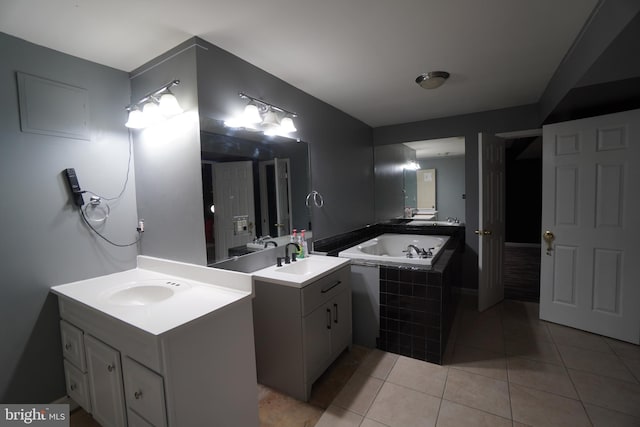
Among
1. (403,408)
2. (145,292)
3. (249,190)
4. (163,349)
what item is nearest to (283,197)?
(249,190)

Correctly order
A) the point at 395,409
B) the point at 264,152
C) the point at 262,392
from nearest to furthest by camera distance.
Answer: the point at 395,409, the point at 262,392, the point at 264,152

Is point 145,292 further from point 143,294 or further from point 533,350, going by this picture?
point 533,350

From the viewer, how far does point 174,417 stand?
3.76ft

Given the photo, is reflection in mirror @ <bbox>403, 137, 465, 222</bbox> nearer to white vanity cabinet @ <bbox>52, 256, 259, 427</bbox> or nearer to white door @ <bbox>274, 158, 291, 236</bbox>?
white door @ <bbox>274, 158, 291, 236</bbox>

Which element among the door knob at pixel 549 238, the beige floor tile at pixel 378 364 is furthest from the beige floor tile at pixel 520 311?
the beige floor tile at pixel 378 364

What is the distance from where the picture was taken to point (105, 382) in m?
1.41

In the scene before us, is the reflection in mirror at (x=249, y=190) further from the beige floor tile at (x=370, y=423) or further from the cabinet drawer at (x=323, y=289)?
the beige floor tile at (x=370, y=423)

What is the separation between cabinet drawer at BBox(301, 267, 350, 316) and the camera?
178cm

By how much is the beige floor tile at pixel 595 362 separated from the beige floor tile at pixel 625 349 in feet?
0.27

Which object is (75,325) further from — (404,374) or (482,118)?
(482,118)

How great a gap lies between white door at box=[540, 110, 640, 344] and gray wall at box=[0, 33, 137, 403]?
3713mm

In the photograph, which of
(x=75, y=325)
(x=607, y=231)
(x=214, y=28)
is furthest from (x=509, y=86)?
(x=75, y=325)

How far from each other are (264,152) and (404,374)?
1.94 meters

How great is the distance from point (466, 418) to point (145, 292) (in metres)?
2.02
